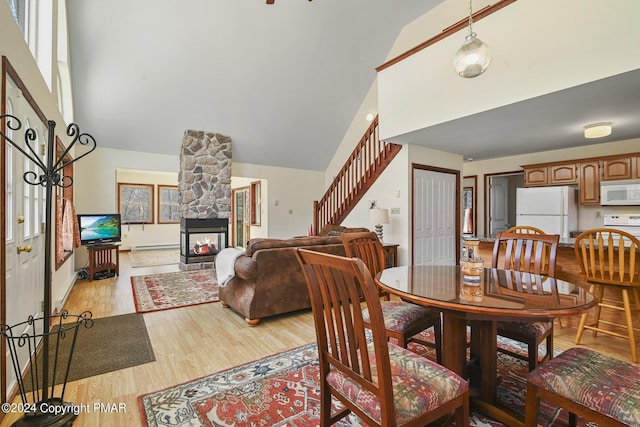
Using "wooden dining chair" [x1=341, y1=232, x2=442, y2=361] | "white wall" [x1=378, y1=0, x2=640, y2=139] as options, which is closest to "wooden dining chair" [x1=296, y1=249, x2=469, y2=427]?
"wooden dining chair" [x1=341, y1=232, x2=442, y2=361]

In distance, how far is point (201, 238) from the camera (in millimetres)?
6605

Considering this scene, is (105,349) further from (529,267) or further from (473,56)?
(473,56)

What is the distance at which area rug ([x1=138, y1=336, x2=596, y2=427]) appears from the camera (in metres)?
1.73

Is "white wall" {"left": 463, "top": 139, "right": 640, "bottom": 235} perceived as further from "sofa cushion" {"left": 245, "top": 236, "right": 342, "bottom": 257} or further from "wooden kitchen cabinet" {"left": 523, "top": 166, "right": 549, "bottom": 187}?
"sofa cushion" {"left": 245, "top": 236, "right": 342, "bottom": 257}

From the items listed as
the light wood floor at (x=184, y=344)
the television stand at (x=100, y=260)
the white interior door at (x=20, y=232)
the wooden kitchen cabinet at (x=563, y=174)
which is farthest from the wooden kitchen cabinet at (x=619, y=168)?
the television stand at (x=100, y=260)

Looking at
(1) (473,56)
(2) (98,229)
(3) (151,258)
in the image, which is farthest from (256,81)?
(3) (151,258)

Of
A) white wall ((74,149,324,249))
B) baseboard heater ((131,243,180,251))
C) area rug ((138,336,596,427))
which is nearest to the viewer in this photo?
area rug ((138,336,596,427))

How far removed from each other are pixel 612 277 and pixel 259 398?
2.95 meters

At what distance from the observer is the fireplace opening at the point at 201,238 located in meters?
6.29

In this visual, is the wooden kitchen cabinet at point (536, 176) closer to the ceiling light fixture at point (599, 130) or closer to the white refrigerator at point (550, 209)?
the white refrigerator at point (550, 209)

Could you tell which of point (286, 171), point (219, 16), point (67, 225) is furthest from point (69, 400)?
point (286, 171)

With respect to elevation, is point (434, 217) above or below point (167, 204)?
below

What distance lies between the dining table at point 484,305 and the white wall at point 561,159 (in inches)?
166

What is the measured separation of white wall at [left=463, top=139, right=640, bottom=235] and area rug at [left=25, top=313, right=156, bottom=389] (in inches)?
253
